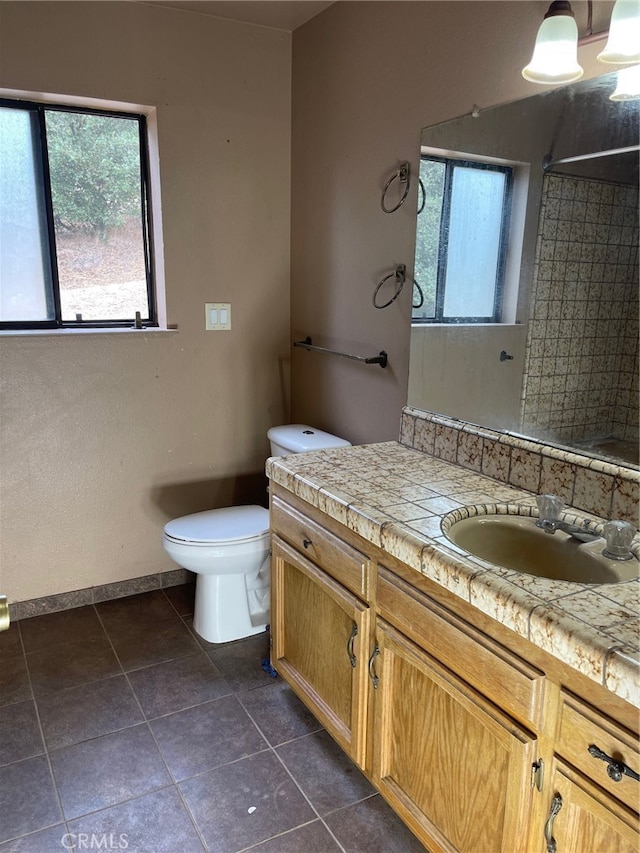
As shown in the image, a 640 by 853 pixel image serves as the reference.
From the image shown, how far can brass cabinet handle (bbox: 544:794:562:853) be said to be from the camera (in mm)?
1062

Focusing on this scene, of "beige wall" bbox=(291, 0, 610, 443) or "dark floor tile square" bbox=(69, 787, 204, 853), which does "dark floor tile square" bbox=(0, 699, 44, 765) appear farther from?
"beige wall" bbox=(291, 0, 610, 443)

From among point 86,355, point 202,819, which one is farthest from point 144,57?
point 202,819

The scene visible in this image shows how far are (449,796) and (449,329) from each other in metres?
1.29

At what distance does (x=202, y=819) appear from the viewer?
5.32ft

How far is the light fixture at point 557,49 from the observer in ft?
4.52

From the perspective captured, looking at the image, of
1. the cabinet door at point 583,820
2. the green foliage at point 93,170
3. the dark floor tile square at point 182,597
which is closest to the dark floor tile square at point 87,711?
the dark floor tile square at point 182,597

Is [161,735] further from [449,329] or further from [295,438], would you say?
[449,329]

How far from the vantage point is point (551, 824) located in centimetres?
108

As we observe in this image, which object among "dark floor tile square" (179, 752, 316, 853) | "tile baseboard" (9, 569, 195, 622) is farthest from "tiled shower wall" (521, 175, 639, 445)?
"tile baseboard" (9, 569, 195, 622)

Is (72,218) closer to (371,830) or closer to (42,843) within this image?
(42,843)

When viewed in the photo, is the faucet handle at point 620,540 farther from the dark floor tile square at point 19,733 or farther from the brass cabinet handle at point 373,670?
the dark floor tile square at point 19,733

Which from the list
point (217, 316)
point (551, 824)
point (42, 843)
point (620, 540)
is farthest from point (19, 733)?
point (620, 540)

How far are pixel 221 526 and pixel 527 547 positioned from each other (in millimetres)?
1234

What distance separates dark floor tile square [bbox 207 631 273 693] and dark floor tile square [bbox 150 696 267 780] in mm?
108
